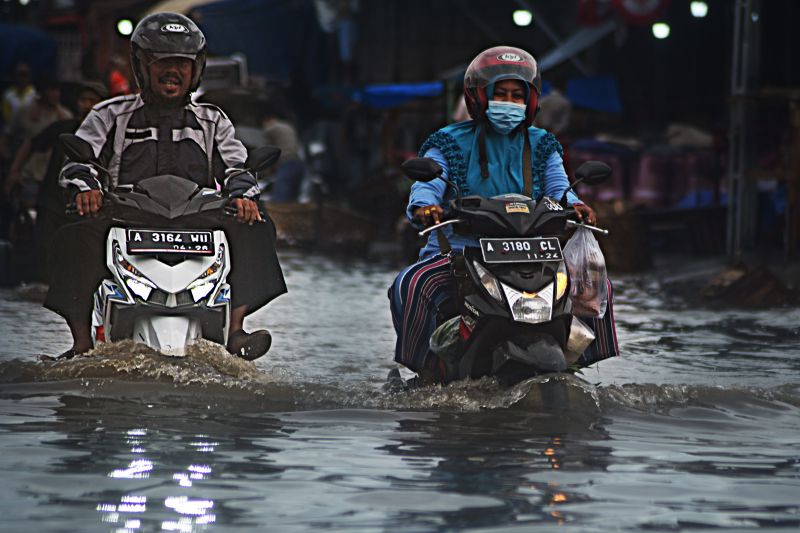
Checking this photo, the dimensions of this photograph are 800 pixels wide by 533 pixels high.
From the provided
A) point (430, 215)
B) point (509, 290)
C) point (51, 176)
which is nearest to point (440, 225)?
point (430, 215)

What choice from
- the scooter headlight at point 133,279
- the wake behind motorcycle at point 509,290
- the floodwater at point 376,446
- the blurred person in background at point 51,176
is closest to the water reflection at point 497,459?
the floodwater at point 376,446

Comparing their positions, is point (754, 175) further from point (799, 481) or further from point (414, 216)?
A: point (799, 481)

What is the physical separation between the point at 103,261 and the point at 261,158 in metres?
0.89

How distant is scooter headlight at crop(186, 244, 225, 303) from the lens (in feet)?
26.8

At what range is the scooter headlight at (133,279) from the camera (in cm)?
808

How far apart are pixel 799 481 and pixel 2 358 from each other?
5.10 m

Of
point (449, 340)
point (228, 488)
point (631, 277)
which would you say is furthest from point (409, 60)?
point (228, 488)

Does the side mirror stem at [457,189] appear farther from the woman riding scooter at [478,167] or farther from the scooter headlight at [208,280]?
the scooter headlight at [208,280]

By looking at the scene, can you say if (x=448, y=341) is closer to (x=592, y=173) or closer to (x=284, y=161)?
(x=592, y=173)

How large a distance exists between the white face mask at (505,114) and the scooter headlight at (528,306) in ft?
3.17

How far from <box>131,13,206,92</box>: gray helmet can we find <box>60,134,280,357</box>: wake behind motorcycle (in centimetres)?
61

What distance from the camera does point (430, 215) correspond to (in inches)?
299

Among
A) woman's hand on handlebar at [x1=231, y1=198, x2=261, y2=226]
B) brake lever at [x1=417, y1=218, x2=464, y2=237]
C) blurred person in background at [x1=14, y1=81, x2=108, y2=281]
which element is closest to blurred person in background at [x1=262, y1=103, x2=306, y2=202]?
blurred person in background at [x1=14, y1=81, x2=108, y2=281]

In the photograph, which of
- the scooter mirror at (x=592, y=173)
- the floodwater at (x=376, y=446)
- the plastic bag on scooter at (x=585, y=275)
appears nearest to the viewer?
the floodwater at (x=376, y=446)
